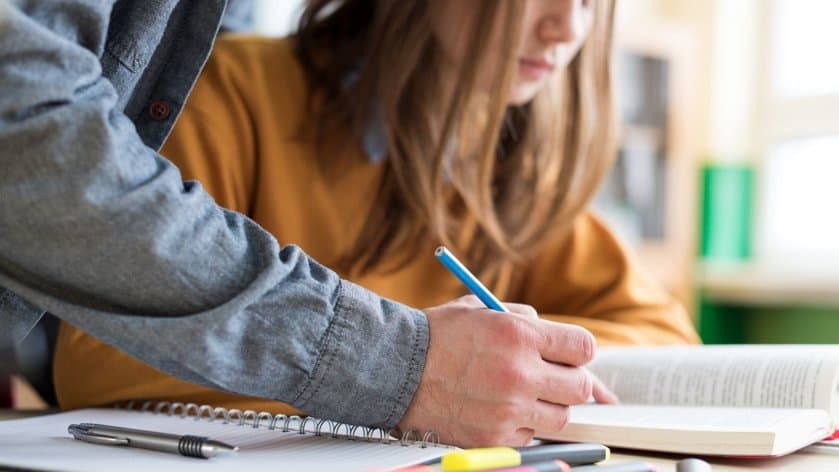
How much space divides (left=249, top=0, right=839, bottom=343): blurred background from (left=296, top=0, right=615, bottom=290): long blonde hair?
1697 millimetres

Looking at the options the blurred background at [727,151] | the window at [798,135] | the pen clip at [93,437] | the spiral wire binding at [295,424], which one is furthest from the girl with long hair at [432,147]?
the window at [798,135]

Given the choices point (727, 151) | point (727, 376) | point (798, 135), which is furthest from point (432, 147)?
point (727, 151)

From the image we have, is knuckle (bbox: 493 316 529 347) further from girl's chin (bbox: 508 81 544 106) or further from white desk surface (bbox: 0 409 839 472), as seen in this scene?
girl's chin (bbox: 508 81 544 106)

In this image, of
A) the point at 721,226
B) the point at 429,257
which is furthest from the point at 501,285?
the point at 721,226

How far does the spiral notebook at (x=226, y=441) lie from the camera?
1.84 feet

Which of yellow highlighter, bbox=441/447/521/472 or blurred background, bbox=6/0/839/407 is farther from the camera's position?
blurred background, bbox=6/0/839/407

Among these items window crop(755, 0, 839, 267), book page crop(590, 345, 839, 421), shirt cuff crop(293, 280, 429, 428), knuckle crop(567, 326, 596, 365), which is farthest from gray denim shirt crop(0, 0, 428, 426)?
window crop(755, 0, 839, 267)

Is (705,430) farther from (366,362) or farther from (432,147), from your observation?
(432,147)

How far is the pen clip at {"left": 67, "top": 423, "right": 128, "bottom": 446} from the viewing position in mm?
628

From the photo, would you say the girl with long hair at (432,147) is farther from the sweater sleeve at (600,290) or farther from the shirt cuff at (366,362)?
the shirt cuff at (366,362)

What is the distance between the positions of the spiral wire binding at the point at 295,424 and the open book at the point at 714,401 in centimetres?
12

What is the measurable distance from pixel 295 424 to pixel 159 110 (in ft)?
0.91

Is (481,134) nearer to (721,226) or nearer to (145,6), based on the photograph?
(145,6)

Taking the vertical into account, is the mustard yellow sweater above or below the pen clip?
above
